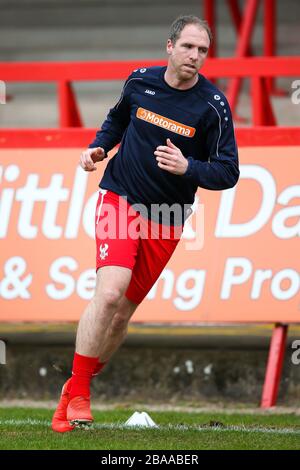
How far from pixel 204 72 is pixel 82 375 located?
14.5 feet

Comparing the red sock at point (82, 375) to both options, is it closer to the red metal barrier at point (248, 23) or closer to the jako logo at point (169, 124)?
the jako logo at point (169, 124)

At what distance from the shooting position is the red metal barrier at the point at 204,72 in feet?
34.9

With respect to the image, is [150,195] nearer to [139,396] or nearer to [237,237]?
[237,237]

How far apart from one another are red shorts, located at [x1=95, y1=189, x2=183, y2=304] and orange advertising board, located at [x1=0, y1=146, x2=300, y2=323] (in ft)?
6.99

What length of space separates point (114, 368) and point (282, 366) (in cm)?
131

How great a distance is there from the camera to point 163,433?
699 centimetres

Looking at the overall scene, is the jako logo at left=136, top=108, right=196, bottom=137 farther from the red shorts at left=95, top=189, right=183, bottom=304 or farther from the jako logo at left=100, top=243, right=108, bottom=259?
the jako logo at left=100, top=243, right=108, bottom=259

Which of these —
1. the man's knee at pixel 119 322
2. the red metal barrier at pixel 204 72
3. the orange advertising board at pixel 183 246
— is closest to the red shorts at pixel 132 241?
the man's knee at pixel 119 322

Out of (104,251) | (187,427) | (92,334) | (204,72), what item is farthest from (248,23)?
(92,334)

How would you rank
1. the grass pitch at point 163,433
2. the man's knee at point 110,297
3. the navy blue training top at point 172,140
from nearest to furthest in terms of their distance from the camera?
the grass pitch at point 163,433 < the man's knee at point 110,297 < the navy blue training top at point 172,140

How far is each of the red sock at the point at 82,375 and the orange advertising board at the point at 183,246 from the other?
245 centimetres

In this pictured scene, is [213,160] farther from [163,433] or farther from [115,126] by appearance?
[163,433]

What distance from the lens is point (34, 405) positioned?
9.20m
